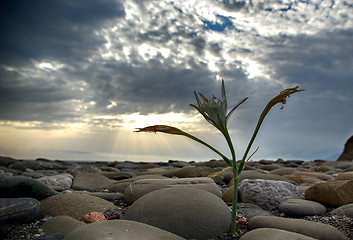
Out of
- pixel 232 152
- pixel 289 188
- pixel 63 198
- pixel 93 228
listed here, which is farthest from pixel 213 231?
pixel 289 188

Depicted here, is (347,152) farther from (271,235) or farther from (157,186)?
(271,235)

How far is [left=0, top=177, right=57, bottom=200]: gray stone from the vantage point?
11.7ft

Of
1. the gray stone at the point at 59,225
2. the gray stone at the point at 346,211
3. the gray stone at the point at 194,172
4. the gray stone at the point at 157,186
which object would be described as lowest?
the gray stone at the point at 59,225

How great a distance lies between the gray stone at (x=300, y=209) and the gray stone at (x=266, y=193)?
0.28 metres

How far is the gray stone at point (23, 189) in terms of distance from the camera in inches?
141

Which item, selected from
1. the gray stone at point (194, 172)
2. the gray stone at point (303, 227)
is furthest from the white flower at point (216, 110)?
the gray stone at point (194, 172)

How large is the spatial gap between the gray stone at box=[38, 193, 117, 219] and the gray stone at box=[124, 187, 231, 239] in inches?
33.6

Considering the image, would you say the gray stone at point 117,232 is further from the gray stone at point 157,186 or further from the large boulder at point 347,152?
the large boulder at point 347,152

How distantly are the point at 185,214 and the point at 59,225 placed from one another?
4.09 feet

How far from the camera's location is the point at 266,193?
4445 mm

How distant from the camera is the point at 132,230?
7.52ft

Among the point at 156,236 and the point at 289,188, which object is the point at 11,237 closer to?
the point at 156,236

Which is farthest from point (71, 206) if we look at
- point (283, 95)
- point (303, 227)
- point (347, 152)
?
point (347, 152)

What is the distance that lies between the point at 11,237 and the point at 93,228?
0.89 m
